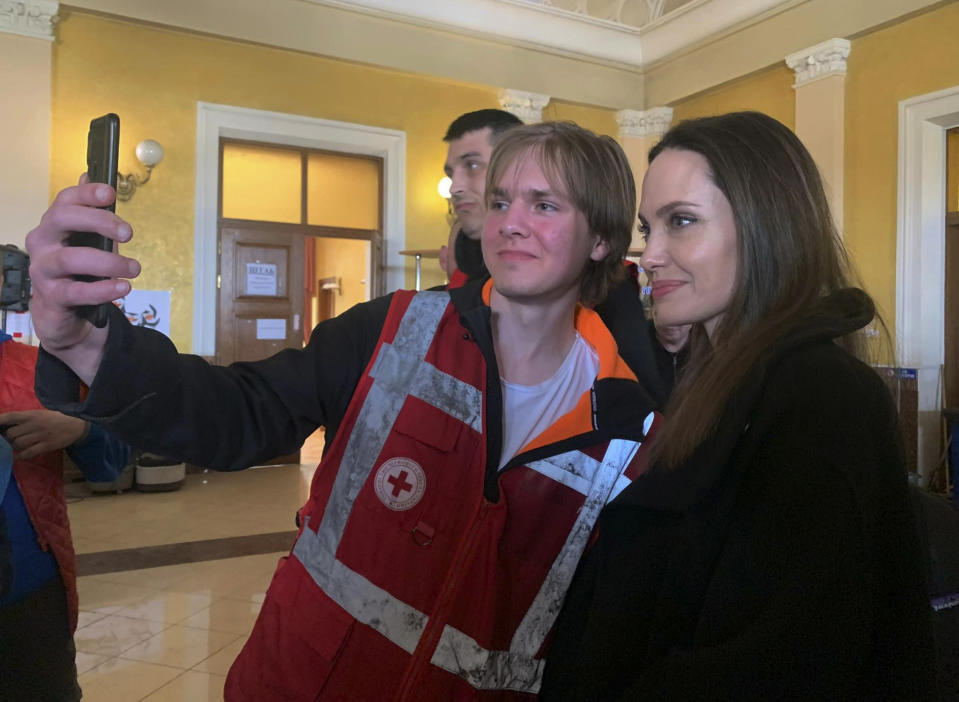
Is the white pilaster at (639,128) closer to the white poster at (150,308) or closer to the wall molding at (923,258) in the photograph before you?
the wall molding at (923,258)

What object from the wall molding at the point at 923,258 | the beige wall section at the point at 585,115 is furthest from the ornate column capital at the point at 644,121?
the wall molding at the point at 923,258

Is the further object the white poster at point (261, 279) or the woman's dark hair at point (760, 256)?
the white poster at point (261, 279)

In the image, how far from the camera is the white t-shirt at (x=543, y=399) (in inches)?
53.5

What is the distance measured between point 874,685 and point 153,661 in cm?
301

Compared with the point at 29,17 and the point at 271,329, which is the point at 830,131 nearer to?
the point at 271,329

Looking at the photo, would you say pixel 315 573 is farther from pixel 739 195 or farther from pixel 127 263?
pixel 739 195

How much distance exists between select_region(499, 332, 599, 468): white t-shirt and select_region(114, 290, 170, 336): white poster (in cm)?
597

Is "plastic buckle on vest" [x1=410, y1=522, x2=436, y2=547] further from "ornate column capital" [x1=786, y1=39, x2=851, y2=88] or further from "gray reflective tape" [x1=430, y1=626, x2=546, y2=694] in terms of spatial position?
"ornate column capital" [x1=786, y1=39, x2=851, y2=88]

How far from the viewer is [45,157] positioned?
6297 millimetres

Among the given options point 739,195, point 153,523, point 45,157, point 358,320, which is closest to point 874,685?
point 739,195

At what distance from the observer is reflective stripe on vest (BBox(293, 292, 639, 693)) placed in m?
1.20

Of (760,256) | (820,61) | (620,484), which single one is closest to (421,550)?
(620,484)

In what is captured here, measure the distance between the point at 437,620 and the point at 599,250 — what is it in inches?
31.2

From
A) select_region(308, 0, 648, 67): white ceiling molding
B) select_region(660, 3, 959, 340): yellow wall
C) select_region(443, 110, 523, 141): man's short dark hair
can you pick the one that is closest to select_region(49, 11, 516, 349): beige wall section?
select_region(308, 0, 648, 67): white ceiling molding
